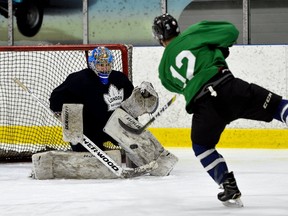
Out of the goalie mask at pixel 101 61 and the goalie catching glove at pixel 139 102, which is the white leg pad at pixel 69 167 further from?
the goalie mask at pixel 101 61

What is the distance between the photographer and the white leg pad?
419cm

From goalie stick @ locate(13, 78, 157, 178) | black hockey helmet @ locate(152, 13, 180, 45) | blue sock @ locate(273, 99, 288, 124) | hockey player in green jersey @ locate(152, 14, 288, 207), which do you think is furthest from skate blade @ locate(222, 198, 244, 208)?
goalie stick @ locate(13, 78, 157, 178)

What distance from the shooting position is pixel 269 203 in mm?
3092

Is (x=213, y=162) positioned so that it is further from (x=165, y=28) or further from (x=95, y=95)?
(x=95, y=95)

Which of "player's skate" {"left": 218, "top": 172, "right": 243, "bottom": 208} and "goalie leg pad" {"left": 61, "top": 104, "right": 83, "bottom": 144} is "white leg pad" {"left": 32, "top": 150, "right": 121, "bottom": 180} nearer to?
"goalie leg pad" {"left": 61, "top": 104, "right": 83, "bottom": 144}

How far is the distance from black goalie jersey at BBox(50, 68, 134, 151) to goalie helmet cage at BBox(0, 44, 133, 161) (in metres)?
1.01

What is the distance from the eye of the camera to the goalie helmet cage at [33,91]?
5.66 m

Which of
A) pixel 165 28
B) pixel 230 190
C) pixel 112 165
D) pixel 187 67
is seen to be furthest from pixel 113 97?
pixel 230 190

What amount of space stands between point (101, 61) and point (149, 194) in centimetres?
106

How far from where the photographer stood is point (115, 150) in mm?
4281

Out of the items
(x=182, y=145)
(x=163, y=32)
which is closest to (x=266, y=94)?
(x=163, y=32)

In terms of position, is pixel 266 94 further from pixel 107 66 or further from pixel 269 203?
pixel 107 66

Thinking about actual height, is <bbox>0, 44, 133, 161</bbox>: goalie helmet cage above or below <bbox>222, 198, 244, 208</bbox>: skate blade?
above

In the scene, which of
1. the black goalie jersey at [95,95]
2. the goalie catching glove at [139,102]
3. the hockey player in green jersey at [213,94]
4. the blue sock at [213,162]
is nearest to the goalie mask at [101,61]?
the black goalie jersey at [95,95]
